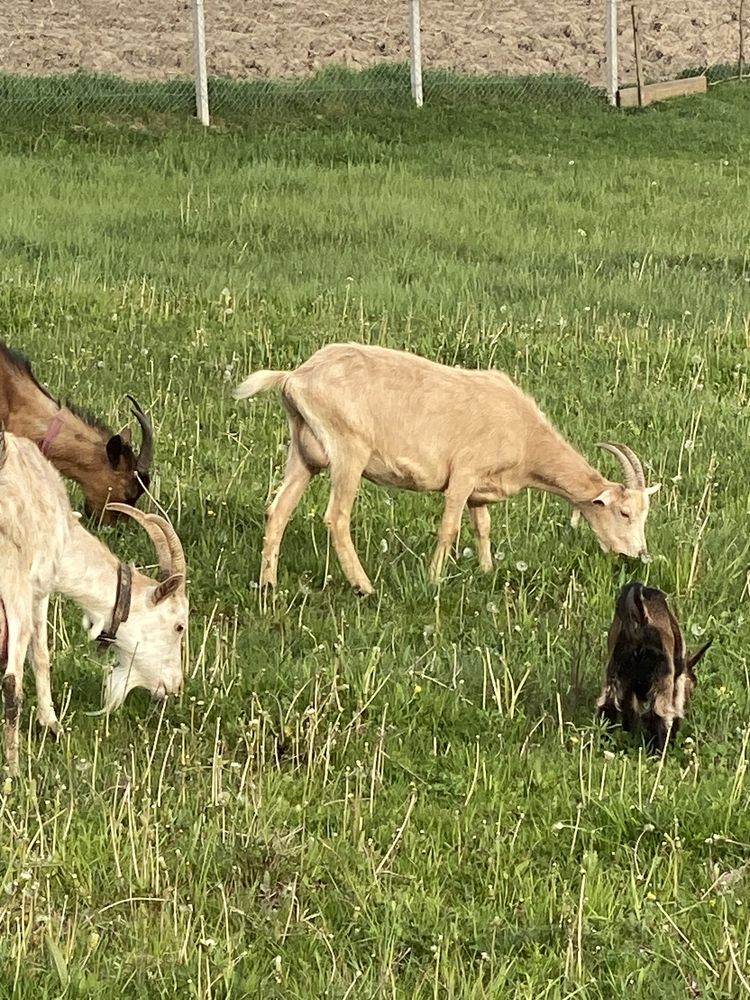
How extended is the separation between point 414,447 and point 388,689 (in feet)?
6.64

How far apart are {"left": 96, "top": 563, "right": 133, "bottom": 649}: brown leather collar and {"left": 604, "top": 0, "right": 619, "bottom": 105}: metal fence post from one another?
19638 mm

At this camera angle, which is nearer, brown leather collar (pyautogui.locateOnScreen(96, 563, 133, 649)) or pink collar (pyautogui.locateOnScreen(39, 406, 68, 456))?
brown leather collar (pyautogui.locateOnScreen(96, 563, 133, 649))

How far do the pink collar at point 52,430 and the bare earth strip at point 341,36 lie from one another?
16.5 m

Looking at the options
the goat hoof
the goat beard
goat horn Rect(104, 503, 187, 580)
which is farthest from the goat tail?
the goat hoof

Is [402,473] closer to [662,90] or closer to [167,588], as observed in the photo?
[167,588]

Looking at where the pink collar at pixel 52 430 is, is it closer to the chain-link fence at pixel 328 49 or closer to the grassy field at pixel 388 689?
the grassy field at pixel 388 689

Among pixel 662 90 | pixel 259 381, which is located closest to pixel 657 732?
pixel 259 381

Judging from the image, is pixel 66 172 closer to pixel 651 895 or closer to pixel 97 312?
pixel 97 312

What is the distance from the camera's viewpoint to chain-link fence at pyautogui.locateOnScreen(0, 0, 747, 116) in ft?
72.1

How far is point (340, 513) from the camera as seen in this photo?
7.72 meters

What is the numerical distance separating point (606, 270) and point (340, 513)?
742cm

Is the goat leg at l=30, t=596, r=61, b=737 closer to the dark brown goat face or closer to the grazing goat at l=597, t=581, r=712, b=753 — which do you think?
the grazing goat at l=597, t=581, r=712, b=753

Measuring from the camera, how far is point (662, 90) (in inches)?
1000

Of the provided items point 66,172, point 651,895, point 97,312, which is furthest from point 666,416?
point 66,172
